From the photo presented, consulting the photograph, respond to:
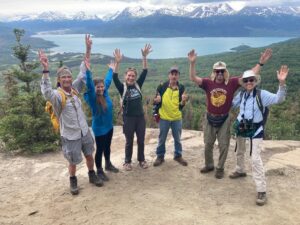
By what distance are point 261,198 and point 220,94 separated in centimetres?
189

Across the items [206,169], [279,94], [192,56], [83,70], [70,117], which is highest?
[192,56]

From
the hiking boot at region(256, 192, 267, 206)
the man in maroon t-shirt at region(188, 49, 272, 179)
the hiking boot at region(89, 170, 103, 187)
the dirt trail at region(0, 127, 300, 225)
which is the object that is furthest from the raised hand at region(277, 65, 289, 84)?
the hiking boot at region(89, 170, 103, 187)

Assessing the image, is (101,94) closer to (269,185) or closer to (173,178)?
(173,178)

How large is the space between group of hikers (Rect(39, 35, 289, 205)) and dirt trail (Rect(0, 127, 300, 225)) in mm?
248

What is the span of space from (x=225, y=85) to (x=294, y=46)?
162 m

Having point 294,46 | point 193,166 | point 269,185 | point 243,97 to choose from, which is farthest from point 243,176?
point 294,46

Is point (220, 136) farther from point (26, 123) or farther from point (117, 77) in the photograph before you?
point (26, 123)

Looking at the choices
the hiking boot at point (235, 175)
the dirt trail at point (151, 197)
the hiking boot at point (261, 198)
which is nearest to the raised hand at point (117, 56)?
the dirt trail at point (151, 197)

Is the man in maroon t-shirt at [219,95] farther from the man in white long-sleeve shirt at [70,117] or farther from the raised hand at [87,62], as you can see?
the man in white long-sleeve shirt at [70,117]

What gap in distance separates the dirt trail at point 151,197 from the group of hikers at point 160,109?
0.25 metres

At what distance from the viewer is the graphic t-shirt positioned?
6.13m

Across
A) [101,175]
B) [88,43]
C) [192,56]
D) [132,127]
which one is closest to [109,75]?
[88,43]

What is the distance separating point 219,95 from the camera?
244 inches

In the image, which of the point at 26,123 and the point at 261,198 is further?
the point at 26,123
